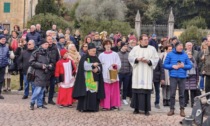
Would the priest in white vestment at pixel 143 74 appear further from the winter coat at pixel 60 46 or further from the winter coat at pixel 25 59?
the winter coat at pixel 25 59

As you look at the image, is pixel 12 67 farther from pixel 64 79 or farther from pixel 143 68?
pixel 143 68

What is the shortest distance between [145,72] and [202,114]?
5808mm

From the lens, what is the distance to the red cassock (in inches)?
504

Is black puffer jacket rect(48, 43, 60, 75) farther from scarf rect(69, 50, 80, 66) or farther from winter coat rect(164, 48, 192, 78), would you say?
winter coat rect(164, 48, 192, 78)

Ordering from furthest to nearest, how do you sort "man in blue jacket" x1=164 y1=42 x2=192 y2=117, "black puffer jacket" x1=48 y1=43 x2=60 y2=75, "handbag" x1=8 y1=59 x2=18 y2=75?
"handbag" x1=8 y1=59 x2=18 y2=75 → "black puffer jacket" x1=48 y1=43 x2=60 y2=75 → "man in blue jacket" x1=164 y1=42 x2=192 y2=117

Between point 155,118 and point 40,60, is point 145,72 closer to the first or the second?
point 155,118

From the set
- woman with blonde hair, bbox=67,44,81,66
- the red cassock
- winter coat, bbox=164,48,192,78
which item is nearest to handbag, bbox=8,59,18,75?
woman with blonde hair, bbox=67,44,81,66

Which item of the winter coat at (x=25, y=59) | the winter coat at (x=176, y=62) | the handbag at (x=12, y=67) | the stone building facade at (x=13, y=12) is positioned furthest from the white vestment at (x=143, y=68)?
the stone building facade at (x=13, y=12)

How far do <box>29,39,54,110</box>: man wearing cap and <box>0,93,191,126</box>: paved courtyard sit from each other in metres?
0.37

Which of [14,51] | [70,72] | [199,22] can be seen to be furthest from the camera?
[199,22]

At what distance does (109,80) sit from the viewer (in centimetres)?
1254

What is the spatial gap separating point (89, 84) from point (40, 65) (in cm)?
151

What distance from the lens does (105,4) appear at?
56.5 m

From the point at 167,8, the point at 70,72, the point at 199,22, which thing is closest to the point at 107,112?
the point at 70,72
